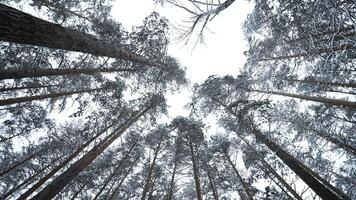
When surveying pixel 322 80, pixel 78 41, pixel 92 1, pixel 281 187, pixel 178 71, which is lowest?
pixel 78 41

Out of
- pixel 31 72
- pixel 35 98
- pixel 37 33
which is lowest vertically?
pixel 37 33

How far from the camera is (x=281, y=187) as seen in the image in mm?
13094

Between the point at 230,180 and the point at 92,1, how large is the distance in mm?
13340

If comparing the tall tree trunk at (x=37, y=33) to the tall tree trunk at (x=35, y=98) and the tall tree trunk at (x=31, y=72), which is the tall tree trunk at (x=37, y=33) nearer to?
the tall tree trunk at (x=31, y=72)

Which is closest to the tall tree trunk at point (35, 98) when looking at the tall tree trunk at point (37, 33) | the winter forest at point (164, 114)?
the winter forest at point (164, 114)

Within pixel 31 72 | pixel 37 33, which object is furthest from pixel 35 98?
pixel 37 33

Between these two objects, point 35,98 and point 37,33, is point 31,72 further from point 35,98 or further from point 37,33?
point 37,33

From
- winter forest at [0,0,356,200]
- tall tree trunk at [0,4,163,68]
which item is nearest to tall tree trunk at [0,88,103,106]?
winter forest at [0,0,356,200]

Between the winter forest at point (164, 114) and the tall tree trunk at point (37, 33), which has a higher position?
the winter forest at point (164, 114)

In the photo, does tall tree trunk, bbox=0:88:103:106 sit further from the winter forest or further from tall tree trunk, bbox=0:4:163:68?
tall tree trunk, bbox=0:4:163:68

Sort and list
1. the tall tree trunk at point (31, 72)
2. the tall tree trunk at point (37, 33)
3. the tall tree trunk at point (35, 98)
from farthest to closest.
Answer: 1. the tall tree trunk at point (35, 98)
2. the tall tree trunk at point (31, 72)
3. the tall tree trunk at point (37, 33)

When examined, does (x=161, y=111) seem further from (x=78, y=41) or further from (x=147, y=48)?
(x=78, y=41)

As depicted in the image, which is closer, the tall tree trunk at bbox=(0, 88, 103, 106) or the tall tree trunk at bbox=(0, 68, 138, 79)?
the tall tree trunk at bbox=(0, 68, 138, 79)

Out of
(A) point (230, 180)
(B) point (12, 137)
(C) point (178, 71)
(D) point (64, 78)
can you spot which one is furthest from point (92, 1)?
(A) point (230, 180)
